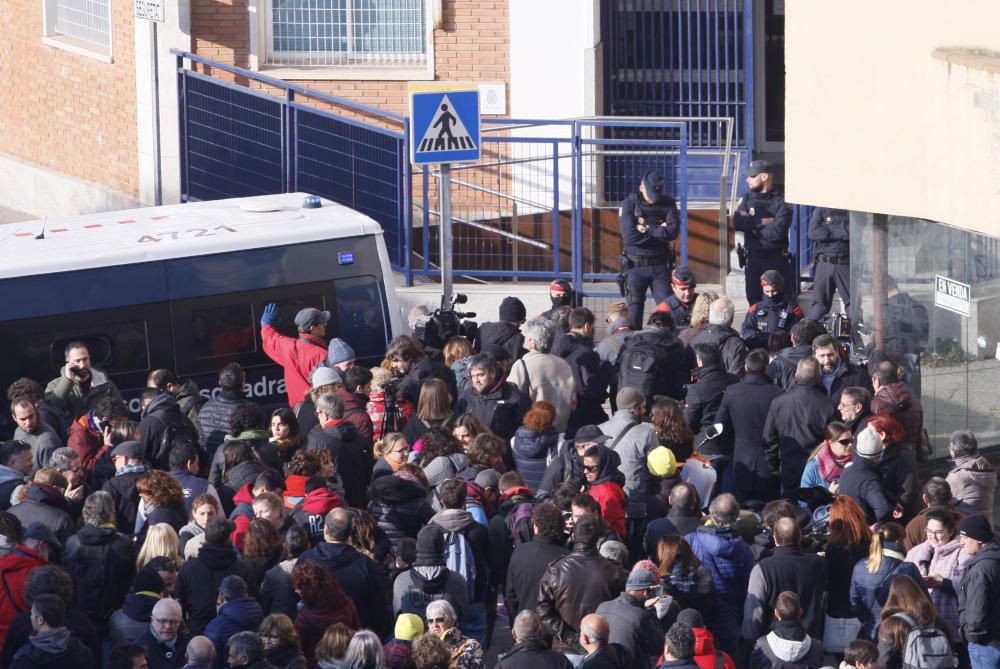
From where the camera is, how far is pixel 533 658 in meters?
7.93

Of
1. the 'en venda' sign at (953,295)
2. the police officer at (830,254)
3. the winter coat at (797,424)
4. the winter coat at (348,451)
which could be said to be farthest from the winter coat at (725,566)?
the police officer at (830,254)

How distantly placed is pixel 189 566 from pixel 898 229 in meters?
6.69

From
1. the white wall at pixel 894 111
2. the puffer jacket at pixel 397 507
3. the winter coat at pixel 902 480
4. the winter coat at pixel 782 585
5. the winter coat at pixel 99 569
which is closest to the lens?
the winter coat at pixel 99 569

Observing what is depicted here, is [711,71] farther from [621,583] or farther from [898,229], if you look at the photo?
[621,583]

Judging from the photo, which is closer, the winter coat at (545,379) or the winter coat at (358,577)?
the winter coat at (358,577)

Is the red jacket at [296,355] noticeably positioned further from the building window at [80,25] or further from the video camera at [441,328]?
the building window at [80,25]

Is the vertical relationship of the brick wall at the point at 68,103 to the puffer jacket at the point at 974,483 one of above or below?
above

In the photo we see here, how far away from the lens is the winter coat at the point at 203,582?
28.3ft

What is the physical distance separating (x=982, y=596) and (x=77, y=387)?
6450mm

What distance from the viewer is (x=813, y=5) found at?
12781mm

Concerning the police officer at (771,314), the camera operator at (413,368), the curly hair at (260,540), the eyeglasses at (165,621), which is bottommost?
the eyeglasses at (165,621)

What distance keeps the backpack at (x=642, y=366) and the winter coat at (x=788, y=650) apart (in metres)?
3.65

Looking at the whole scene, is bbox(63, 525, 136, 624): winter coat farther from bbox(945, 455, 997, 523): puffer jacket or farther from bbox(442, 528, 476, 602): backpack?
bbox(945, 455, 997, 523): puffer jacket

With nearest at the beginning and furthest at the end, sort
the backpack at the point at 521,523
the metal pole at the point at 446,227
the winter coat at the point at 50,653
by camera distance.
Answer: the winter coat at the point at 50,653 → the backpack at the point at 521,523 → the metal pole at the point at 446,227
